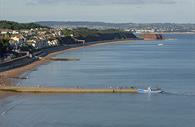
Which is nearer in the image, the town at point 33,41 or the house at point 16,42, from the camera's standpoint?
the town at point 33,41

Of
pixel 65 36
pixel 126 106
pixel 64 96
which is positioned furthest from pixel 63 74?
pixel 65 36

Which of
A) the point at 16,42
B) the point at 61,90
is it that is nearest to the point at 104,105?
the point at 61,90

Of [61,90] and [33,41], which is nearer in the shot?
[61,90]

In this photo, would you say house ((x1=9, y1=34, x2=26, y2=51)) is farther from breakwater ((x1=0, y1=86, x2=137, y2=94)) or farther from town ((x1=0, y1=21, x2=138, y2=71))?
breakwater ((x1=0, y1=86, x2=137, y2=94))

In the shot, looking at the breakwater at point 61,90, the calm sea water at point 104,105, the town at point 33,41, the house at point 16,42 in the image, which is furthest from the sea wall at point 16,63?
the breakwater at point 61,90

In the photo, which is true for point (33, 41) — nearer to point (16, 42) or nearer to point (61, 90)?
point (16, 42)

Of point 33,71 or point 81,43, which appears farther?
point 81,43

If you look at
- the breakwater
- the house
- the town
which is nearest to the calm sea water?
the breakwater

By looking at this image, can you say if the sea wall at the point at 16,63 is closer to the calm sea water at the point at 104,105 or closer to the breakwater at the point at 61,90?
the calm sea water at the point at 104,105

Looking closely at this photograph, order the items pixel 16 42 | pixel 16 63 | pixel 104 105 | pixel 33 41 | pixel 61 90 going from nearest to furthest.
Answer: pixel 104 105 → pixel 61 90 → pixel 16 63 → pixel 16 42 → pixel 33 41

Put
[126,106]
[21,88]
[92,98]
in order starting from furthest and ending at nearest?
[21,88] < [92,98] < [126,106]

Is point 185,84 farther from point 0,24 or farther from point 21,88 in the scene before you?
point 0,24
